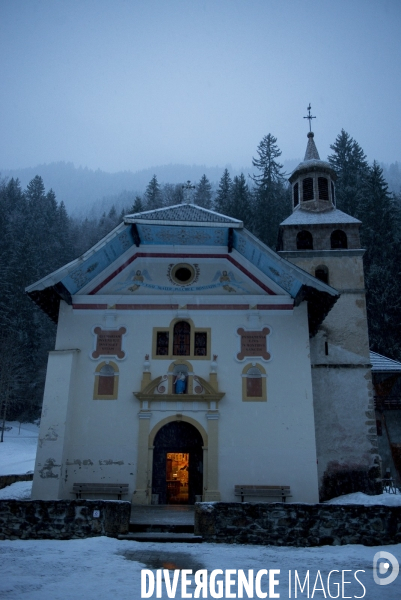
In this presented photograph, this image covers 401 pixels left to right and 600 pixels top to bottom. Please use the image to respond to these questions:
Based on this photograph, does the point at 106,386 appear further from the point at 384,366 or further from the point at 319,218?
the point at 384,366

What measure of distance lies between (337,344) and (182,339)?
264 inches

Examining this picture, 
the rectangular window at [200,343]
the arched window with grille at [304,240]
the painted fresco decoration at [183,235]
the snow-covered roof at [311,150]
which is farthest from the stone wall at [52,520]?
the snow-covered roof at [311,150]

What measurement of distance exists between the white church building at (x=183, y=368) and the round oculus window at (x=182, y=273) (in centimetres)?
3

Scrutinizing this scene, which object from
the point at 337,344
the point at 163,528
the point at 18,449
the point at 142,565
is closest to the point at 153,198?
the point at 18,449

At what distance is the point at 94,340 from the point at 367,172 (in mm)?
42419

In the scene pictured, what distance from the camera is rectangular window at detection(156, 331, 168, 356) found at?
1479 centimetres

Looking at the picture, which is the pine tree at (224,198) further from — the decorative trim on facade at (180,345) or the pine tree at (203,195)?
the decorative trim on facade at (180,345)

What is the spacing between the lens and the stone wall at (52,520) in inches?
370

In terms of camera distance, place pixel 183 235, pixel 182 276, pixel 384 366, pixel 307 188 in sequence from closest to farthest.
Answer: pixel 183 235
pixel 182 276
pixel 307 188
pixel 384 366

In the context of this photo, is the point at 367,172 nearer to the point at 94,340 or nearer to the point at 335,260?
the point at 335,260

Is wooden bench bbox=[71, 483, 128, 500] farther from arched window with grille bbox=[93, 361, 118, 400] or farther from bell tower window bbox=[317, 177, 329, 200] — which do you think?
bell tower window bbox=[317, 177, 329, 200]

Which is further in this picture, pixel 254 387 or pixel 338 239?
pixel 338 239

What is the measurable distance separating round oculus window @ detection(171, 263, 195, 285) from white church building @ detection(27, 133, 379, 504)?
0.03 m

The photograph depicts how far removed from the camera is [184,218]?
1489 cm
